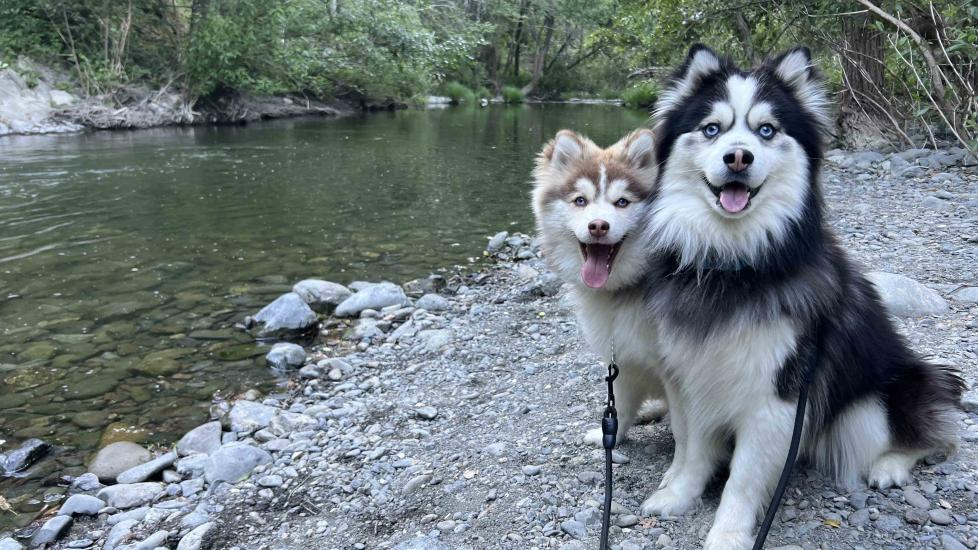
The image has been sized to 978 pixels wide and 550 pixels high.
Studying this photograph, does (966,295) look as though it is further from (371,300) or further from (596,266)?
(371,300)

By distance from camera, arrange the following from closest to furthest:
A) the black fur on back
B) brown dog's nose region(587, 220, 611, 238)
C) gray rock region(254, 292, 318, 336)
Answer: the black fur on back
brown dog's nose region(587, 220, 611, 238)
gray rock region(254, 292, 318, 336)

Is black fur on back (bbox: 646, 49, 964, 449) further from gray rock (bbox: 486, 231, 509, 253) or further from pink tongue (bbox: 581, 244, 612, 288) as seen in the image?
gray rock (bbox: 486, 231, 509, 253)

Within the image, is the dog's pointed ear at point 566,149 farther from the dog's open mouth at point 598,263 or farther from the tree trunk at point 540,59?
the tree trunk at point 540,59

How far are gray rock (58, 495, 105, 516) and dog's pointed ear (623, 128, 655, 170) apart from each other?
333cm

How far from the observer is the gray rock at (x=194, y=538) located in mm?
3100

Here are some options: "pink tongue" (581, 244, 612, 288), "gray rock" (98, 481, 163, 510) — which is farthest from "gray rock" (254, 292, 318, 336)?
"pink tongue" (581, 244, 612, 288)

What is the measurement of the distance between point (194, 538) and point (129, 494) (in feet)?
2.84

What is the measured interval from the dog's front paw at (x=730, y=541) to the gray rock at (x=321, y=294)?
16.7 feet

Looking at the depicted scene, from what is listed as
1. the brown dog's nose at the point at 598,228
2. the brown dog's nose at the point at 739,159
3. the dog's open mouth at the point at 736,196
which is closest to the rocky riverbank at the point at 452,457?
the brown dog's nose at the point at 598,228

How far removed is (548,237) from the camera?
323 centimetres

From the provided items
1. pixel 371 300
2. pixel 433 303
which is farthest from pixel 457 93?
pixel 433 303

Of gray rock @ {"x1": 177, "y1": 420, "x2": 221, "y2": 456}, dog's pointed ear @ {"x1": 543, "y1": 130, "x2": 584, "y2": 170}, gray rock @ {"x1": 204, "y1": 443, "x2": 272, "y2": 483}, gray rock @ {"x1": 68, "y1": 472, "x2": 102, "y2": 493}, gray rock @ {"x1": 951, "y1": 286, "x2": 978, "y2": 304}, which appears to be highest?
dog's pointed ear @ {"x1": 543, "y1": 130, "x2": 584, "y2": 170}

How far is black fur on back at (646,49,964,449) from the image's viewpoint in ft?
8.08

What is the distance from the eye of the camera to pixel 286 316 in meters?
6.34
